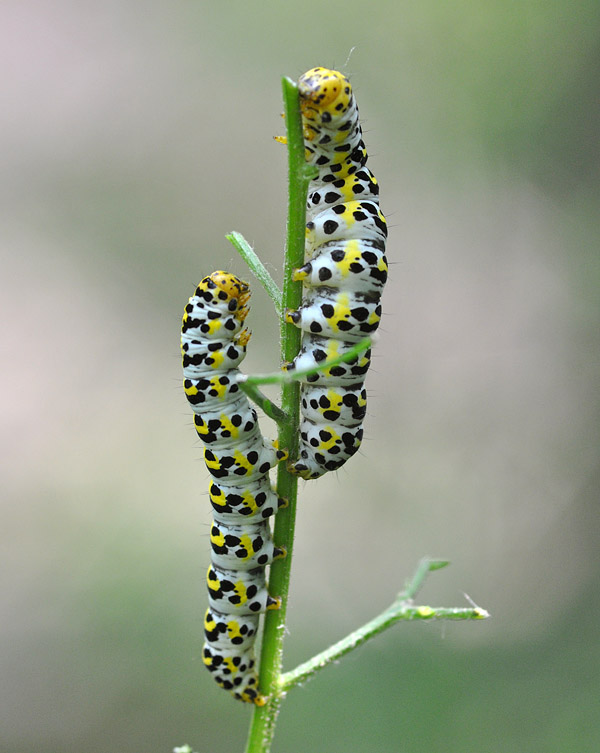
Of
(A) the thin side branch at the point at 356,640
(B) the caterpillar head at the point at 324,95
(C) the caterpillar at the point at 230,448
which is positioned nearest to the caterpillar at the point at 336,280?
(B) the caterpillar head at the point at 324,95

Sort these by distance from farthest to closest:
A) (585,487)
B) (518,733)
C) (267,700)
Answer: (585,487), (518,733), (267,700)

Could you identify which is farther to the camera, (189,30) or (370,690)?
(189,30)

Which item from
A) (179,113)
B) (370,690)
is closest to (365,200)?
(370,690)

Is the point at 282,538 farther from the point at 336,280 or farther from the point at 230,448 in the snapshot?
the point at 336,280

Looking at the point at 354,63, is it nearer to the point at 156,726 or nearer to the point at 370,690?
the point at 370,690

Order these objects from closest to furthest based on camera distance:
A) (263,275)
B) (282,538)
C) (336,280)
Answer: (263,275)
(282,538)
(336,280)

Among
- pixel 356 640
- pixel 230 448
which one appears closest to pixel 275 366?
pixel 230 448

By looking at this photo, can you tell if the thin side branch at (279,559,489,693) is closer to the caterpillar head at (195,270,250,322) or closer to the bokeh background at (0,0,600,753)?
the caterpillar head at (195,270,250,322)
